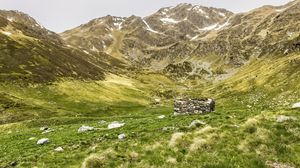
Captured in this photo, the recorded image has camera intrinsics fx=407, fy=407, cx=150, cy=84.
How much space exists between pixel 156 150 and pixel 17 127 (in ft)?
131

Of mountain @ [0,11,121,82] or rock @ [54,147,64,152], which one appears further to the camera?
mountain @ [0,11,121,82]

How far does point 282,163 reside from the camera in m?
23.1

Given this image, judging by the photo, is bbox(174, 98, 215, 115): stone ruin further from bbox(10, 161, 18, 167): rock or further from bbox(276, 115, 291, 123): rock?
bbox(10, 161, 18, 167): rock

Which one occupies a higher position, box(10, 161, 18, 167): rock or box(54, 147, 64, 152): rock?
box(10, 161, 18, 167): rock

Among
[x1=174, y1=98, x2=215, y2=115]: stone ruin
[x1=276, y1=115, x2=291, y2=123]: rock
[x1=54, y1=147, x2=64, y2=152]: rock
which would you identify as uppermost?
[x1=276, y1=115, x2=291, y2=123]: rock

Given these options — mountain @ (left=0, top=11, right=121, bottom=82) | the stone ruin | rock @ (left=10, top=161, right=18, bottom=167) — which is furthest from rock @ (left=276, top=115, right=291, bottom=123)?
mountain @ (left=0, top=11, right=121, bottom=82)

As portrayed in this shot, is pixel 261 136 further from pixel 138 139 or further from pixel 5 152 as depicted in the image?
pixel 5 152

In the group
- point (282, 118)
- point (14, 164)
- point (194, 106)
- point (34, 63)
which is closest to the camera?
point (14, 164)

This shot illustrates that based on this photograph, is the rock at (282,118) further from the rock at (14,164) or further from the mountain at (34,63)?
the mountain at (34,63)

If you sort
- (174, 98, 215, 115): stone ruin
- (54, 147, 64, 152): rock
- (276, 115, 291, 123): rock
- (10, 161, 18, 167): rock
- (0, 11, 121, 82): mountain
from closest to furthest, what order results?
(10, 161, 18, 167): rock
(276, 115, 291, 123): rock
(54, 147, 64, 152): rock
(174, 98, 215, 115): stone ruin
(0, 11, 121, 82): mountain

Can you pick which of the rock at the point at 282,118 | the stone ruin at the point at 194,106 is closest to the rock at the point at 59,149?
the rock at the point at 282,118

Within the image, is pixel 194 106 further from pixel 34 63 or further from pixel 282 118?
pixel 34 63

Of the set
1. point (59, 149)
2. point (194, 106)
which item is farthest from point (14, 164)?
point (194, 106)

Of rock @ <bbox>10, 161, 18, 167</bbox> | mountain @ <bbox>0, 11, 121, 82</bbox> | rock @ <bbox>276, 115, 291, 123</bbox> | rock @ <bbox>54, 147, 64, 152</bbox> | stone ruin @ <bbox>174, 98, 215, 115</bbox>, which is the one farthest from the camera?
mountain @ <bbox>0, 11, 121, 82</bbox>
